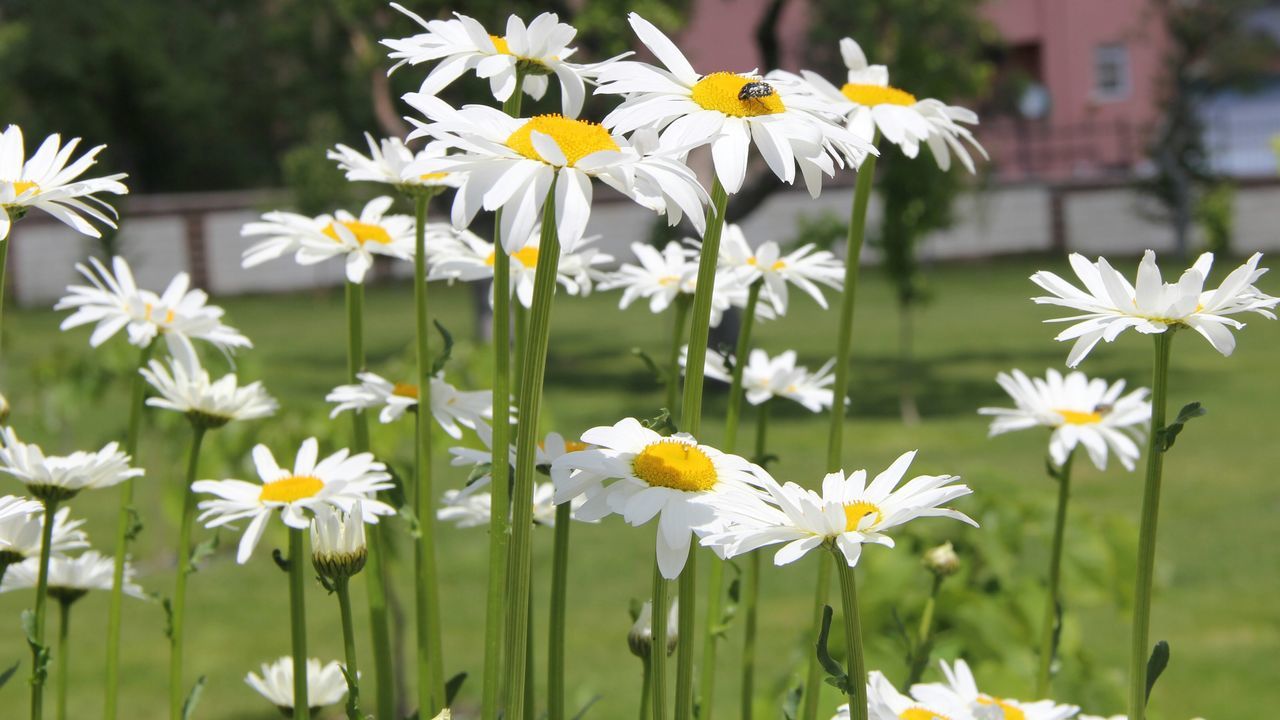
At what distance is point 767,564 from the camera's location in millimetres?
5879

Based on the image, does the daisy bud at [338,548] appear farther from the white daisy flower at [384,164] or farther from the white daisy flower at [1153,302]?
the white daisy flower at [1153,302]

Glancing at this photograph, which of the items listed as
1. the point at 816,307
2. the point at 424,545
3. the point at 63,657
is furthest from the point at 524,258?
the point at 816,307

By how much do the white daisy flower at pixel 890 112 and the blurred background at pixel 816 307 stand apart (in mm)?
460

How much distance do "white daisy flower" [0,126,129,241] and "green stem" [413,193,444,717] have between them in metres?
0.27

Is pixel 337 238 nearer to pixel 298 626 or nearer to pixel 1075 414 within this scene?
pixel 298 626

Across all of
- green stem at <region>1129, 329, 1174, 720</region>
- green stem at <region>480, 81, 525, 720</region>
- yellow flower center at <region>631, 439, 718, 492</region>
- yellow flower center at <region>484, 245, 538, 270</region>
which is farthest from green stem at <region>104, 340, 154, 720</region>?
green stem at <region>1129, 329, 1174, 720</region>

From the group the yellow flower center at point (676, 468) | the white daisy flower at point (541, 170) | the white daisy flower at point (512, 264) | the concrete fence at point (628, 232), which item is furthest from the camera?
the concrete fence at point (628, 232)

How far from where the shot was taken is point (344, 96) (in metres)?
25.7

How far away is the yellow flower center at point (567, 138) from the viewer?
95 centimetres

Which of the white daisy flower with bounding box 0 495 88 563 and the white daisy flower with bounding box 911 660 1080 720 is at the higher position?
the white daisy flower with bounding box 0 495 88 563

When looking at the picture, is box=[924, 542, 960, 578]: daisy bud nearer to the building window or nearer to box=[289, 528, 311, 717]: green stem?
box=[289, 528, 311, 717]: green stem

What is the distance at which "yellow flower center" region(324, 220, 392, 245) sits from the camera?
1463 millimetres

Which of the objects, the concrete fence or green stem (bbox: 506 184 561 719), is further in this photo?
the concrete fence

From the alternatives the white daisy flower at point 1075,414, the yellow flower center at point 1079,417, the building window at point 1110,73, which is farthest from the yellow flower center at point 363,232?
the building window at point 1110,73
